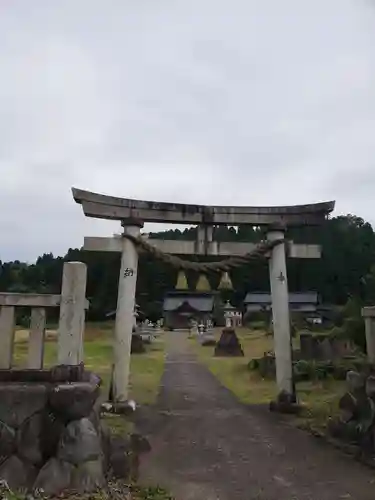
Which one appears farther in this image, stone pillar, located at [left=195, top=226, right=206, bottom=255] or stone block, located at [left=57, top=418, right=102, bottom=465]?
stone pillar, located at [left=195, top=226, right=206, bottom=255]

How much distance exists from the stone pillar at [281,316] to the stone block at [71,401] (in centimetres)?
528

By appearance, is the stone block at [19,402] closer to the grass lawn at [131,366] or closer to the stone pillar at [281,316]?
the grass lawn at [131,366]

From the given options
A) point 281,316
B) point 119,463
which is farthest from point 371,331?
point 119,463

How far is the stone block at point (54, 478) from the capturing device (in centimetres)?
394

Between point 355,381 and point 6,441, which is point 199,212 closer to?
point 355,381

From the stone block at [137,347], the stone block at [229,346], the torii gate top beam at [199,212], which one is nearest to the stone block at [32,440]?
the torii gate top beam at [199,212]

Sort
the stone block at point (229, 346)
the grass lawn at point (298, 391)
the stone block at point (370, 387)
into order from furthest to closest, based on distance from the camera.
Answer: the stone block at point (229, 346)
the grass lawn at point (298, 391)
the stone block at point (370, 387)

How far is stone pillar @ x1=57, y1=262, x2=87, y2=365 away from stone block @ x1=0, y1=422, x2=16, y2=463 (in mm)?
764

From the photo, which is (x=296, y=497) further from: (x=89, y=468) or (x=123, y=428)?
(x=123, y=428)

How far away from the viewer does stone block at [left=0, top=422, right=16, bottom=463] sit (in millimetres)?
4203

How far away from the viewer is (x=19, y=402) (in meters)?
4.35

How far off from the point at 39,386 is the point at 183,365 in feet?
52.1

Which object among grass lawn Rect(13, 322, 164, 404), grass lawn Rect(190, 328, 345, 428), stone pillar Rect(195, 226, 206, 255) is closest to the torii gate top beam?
stone pillar Rect(195, 226, 206, 255)

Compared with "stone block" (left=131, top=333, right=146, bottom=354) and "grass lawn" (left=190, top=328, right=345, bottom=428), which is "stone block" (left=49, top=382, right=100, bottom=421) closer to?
"grass lawn" (left=190, top=328, right=345, bottom=428)
